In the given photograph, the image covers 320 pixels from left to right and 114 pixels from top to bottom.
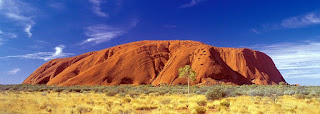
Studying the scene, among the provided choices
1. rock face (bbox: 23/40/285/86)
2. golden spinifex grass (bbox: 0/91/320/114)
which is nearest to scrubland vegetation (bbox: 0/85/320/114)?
golden spinifex grass (bbox: 0/91/320/114)

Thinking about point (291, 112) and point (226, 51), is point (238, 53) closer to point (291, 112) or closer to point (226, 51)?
point (226, 51)

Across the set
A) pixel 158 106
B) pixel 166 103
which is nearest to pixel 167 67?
pixel 166 103

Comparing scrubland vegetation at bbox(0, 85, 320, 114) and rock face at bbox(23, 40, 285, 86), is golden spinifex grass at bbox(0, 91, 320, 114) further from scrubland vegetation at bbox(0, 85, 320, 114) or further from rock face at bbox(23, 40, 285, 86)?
rock face at bbox(23, 40, 285, 86)

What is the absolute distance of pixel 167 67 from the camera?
6938cm

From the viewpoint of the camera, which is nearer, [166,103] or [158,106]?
[158,106]

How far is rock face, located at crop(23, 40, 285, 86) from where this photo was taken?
63.8 metres

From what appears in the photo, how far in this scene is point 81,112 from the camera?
11.5 metres

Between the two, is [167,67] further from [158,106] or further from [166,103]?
[158,106]

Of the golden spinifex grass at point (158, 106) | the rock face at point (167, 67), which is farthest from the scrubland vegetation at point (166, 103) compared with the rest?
the rock face at point (167, 67)

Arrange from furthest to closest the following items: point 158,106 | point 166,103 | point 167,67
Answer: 1. point 167,67
2. point 166,103
3. point 158,106

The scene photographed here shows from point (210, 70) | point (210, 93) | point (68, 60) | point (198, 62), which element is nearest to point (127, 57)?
point (198, 62)

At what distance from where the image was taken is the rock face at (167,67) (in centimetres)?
6384

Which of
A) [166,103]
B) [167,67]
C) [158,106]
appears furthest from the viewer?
[167,67]

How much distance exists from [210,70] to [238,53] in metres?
29.1
